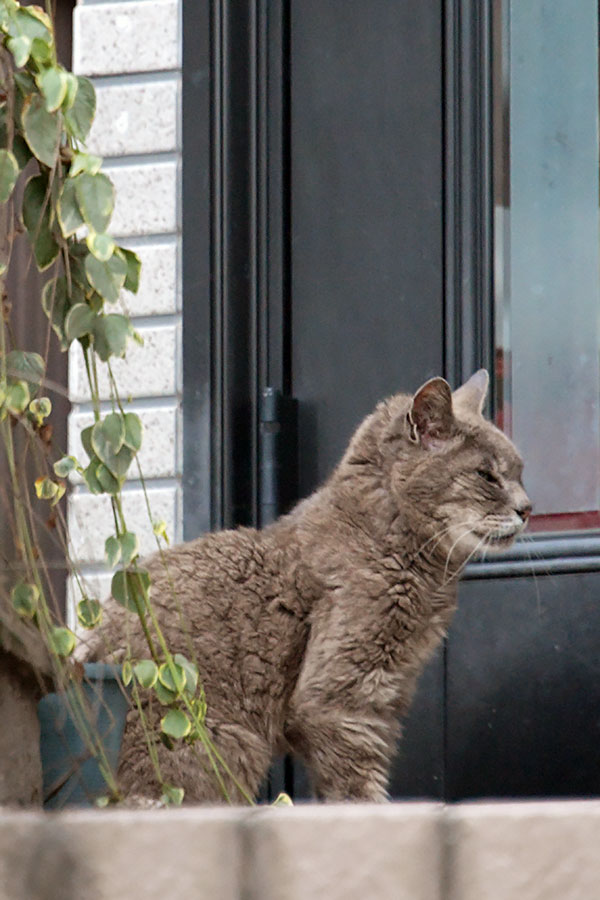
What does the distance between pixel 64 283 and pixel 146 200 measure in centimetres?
211

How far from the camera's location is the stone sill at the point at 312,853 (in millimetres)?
948

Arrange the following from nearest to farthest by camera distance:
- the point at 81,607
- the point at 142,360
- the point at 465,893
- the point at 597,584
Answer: the point at 465,893, the point at 81,607, the point at 597,584, the point at 142,360

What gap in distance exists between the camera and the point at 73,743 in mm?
2072

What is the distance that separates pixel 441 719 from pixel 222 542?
0.85m

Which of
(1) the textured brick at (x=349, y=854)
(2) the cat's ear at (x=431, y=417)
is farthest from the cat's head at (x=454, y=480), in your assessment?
(1) the textured brick at (x=349, y=854)

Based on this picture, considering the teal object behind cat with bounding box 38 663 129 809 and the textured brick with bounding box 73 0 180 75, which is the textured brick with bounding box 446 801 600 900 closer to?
the teal object behind cat with bounding box 38 663 129 809

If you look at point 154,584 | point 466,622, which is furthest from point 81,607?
point 466,622

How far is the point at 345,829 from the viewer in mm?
971

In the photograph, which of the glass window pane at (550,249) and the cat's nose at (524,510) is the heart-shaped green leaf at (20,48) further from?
the glass window pane at (550,249)

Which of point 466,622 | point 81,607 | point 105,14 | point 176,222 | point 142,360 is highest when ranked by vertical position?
point 105,14

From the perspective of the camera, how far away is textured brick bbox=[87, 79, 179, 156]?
369 centimetres

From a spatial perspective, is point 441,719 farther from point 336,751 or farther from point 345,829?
point 345,829

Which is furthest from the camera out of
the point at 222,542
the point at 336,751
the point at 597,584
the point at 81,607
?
the point at 597,584

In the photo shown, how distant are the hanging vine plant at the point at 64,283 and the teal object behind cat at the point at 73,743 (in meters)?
0.16
